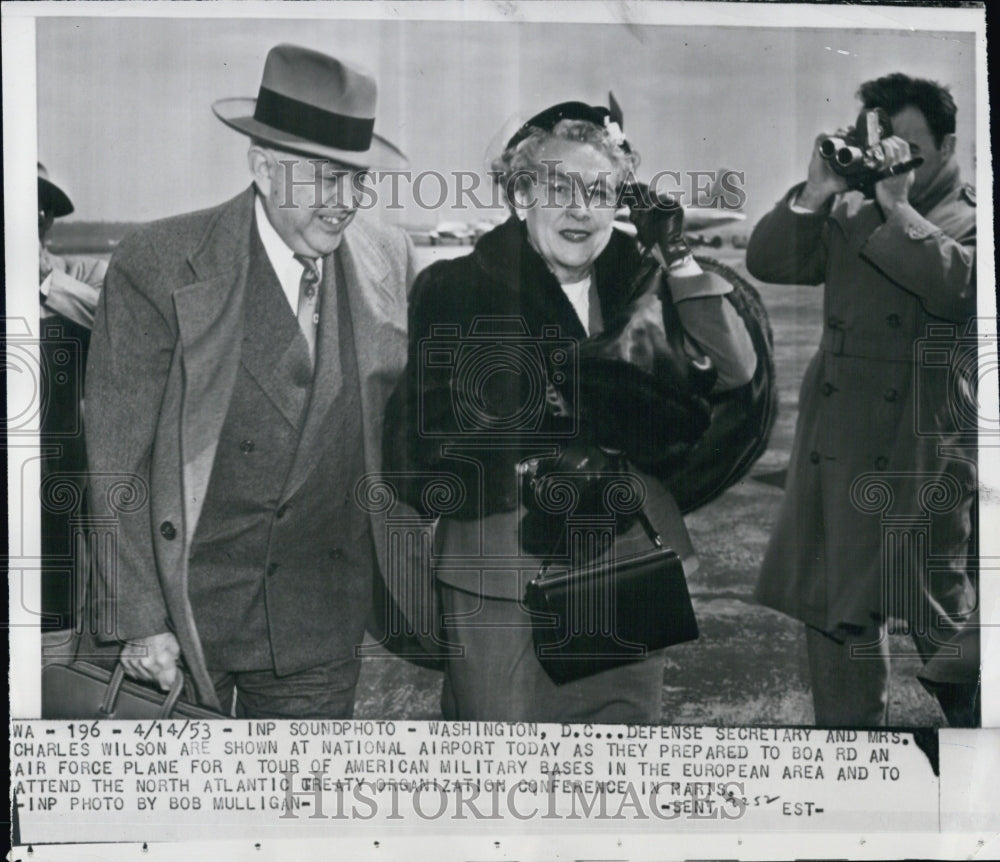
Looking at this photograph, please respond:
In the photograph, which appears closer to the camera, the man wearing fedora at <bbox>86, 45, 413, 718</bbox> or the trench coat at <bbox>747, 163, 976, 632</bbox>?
the man wearing fedora at <bbox>86, 45, 413, 718</bbox>

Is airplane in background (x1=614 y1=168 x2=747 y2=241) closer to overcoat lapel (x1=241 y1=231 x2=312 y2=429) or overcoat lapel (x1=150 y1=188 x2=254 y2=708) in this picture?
overcoat lapel (x1=241 y1=231 x2=312 y2=429)

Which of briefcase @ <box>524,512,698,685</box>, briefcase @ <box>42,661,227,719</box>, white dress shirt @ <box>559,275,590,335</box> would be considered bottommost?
briefcase @ <box>42,661,227,719</box>

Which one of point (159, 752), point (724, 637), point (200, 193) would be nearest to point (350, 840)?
point (159, 752)

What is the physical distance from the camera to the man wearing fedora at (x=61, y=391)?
5.22 metres

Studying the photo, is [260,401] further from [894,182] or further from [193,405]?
[894,182]

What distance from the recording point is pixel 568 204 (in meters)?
5.24

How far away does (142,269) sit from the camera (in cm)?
519

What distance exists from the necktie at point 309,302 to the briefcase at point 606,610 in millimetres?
1265

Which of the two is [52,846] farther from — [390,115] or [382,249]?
[390,115]

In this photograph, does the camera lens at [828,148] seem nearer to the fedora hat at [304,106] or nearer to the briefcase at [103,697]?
the fedora hat at [304,106]

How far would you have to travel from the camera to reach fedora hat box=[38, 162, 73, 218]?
5.22m

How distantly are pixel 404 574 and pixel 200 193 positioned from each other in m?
1.66

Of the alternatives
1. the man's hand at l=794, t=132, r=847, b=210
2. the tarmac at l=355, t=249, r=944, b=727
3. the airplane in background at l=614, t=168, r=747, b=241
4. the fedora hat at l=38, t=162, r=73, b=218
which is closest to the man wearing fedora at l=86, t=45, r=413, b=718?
the fedora hat at l=38, t=162, r=73, b=218

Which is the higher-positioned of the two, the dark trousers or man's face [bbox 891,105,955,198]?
man's face [bbox 891,105,955,198]
